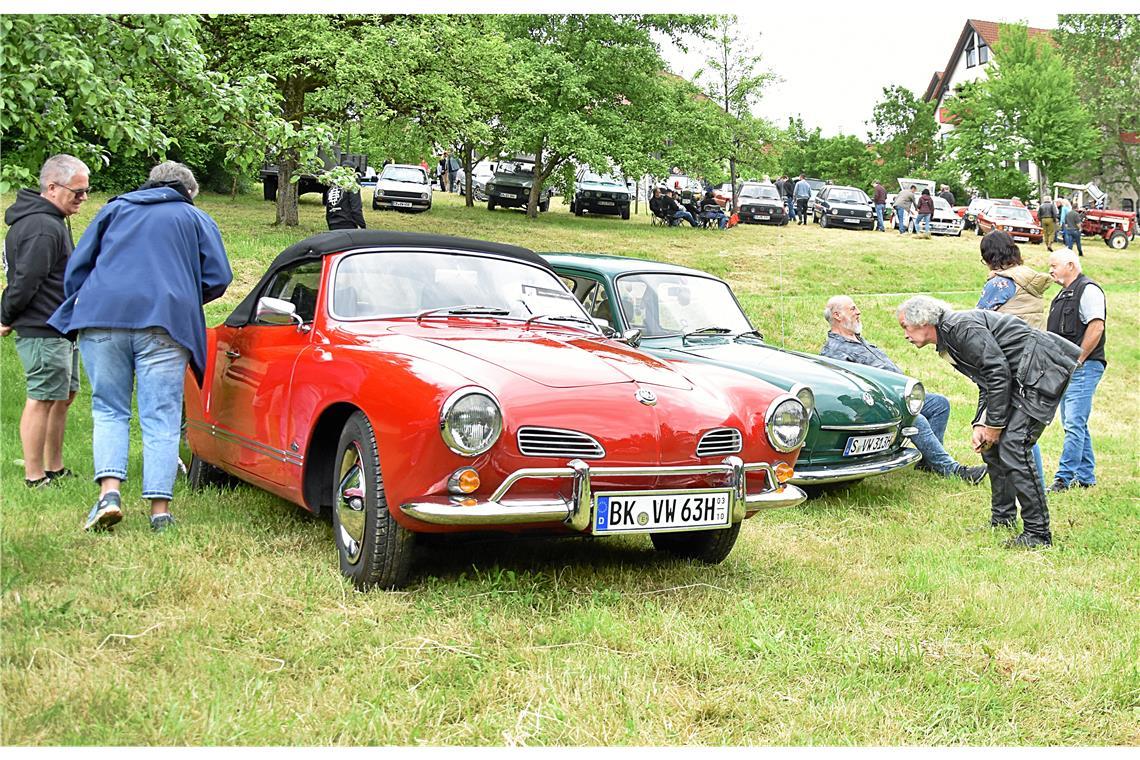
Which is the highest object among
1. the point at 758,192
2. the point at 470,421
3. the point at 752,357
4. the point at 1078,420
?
the point at 758,192

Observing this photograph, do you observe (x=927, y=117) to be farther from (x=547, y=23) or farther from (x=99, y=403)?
(x=99, y=403)

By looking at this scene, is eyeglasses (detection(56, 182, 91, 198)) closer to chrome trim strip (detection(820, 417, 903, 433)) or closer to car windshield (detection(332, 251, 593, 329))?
car windshield (detection(332, 251, 593, 329))

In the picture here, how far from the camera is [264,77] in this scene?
8961 mm

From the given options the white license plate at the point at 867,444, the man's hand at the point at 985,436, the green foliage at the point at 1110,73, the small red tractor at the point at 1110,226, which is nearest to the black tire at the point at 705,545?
the man's hand at the point at 985,436

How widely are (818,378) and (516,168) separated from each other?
95.7ft

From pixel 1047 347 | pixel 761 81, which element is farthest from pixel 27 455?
pixel 761 81

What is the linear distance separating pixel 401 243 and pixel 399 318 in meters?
0.63

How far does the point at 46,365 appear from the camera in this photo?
6664 millimetres

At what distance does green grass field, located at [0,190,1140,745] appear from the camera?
140 inches

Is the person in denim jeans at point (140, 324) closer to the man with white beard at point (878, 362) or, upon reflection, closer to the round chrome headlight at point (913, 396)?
the round chrome headlight at point (913, 396)

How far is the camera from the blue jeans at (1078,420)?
863 centimetres

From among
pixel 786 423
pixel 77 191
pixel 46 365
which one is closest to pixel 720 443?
pixel 786 423

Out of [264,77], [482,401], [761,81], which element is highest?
[761,81]

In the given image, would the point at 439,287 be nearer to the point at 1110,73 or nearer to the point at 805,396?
the point at 805,396
